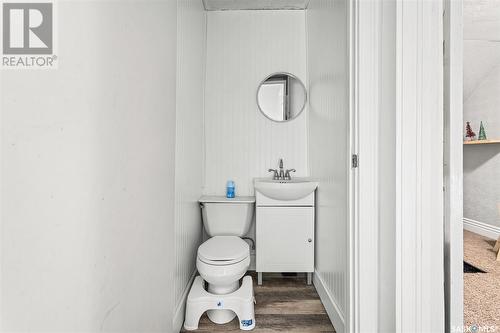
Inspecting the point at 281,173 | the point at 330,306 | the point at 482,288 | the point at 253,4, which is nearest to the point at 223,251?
the point at 330,306

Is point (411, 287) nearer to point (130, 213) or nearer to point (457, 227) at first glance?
point (457, 227)

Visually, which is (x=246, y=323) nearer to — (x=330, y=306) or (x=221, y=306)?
(x=221, y=306)

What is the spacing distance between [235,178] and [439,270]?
1.68 m

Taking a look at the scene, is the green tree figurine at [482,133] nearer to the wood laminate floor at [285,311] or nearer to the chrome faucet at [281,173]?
the chrome faucet at [281,173]

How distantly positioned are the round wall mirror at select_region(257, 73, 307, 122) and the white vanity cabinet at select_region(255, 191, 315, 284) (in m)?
0.81

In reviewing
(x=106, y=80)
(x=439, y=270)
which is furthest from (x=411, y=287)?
(x=106, y=80)

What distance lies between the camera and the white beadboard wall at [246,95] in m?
2.39

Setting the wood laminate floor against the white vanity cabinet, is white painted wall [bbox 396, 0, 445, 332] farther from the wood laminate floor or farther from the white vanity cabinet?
the white vanity cabinet

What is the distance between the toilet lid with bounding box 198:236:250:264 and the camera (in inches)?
60.4


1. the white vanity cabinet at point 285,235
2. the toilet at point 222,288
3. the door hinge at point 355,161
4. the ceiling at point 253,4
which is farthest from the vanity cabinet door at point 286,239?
the ceiling at point 253,4

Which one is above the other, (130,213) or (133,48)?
(133,48)

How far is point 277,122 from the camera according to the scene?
2.39 meters

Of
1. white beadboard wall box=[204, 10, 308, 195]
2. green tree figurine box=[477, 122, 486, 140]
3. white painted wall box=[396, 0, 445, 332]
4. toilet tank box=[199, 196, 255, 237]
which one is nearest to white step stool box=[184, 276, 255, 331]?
toilet tank box=[199, 196, 255, 237]

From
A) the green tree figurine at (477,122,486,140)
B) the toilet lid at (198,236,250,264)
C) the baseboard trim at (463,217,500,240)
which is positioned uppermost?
the green tree figurine at (477,122,486,140)
